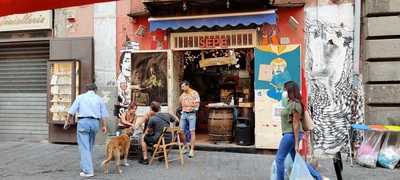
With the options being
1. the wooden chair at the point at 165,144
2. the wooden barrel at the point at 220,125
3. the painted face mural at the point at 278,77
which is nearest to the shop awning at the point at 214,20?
the painted face mural at the point at 278,77

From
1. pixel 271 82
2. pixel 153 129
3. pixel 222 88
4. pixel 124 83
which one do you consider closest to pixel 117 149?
pixel 153 129

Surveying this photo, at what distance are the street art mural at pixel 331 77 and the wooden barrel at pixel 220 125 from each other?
206cm

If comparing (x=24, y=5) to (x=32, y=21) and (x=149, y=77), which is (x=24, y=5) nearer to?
(x=149, y=77)

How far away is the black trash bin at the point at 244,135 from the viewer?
10.3 meters

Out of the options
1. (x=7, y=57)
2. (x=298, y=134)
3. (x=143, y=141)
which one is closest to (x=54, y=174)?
(x=143, y=141)

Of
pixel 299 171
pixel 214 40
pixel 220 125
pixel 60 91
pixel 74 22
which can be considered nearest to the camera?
pixel 299 171

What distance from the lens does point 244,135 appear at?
33.9ft

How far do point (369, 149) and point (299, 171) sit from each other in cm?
315

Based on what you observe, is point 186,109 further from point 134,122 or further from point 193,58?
point 193,58

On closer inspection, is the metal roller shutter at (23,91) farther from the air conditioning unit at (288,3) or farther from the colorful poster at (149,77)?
the air conditioning unit at (288,3)

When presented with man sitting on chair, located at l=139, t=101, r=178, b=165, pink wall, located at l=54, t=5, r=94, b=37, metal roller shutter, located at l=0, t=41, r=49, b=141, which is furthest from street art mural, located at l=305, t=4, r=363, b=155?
metal roller shutter, located at l=0, t=41, r=49, b=141

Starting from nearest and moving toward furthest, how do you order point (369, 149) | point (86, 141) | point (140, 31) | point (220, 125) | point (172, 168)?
1. point (86, 141)
2. point (172, 168)
3. point (369, 149)
4. point (220, 125)
5. point (140, 31)

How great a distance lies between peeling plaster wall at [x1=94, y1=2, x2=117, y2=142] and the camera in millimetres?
11164

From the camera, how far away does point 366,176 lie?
7664 mm
